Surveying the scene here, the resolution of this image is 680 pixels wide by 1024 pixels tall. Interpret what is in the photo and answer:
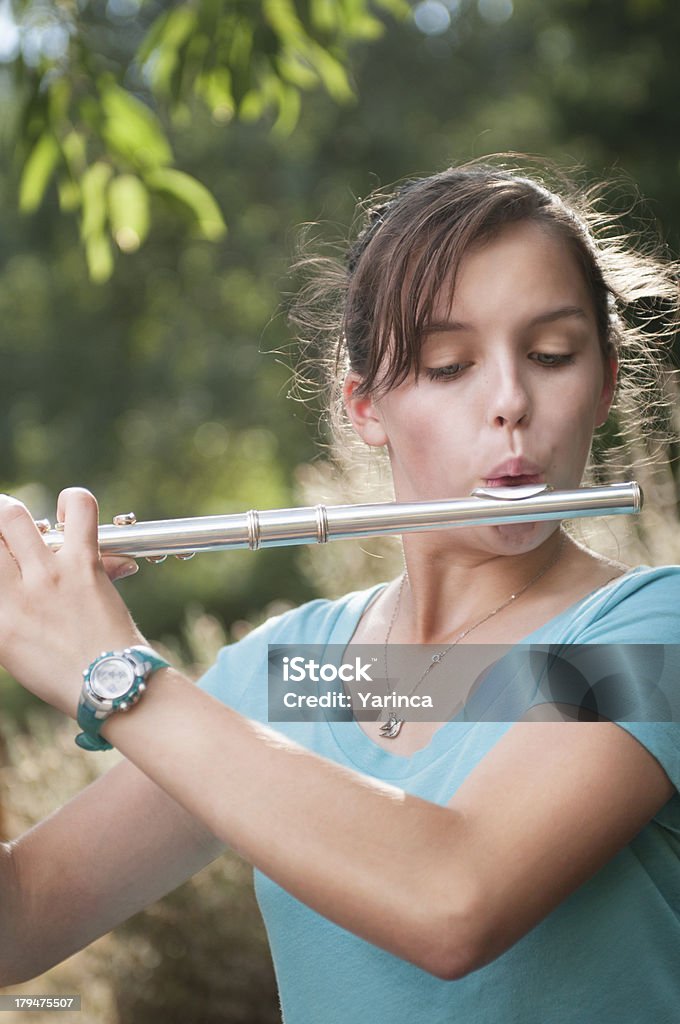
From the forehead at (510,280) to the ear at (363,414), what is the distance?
0.75 ft

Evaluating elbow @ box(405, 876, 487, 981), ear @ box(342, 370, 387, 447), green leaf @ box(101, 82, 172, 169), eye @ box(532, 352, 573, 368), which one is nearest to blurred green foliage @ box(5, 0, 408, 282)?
green leaf @ box(101, 82, 172, 169)

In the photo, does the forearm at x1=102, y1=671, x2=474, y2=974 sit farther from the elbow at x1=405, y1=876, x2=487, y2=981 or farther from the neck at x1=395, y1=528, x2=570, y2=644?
the neck at x1=395, y1=528, x2=570, y2=644

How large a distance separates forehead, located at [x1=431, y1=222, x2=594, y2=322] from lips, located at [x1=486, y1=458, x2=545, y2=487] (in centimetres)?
19

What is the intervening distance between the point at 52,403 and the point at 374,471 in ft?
34.3

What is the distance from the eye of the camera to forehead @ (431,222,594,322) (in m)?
1.56

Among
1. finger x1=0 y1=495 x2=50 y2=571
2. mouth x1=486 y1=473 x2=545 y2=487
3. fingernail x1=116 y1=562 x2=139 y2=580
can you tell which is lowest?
fingernail x1=116 y1=562 x2=139 y2=580

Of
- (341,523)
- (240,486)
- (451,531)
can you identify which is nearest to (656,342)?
(451,531)

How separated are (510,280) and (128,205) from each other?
174 centimetres

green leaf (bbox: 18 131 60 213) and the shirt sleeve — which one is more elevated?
green leaf (bbox: 18 131 60 213)

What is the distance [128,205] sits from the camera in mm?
3055

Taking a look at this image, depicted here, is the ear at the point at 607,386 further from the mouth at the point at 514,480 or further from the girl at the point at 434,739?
the mouth at the point at 514,480

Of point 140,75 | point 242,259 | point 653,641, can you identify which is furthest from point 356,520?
point 242,259

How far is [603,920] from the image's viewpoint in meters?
1.34

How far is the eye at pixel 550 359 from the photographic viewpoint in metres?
1.57
